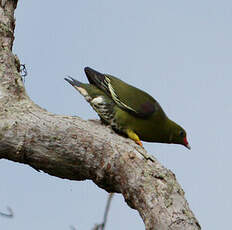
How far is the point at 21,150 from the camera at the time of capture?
3.89m

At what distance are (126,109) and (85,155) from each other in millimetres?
1339

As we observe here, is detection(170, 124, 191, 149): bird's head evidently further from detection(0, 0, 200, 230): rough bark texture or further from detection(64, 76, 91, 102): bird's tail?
detection(0, 0, 200, 230): rough bark texture

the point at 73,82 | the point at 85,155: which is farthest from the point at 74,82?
the point at 85,155

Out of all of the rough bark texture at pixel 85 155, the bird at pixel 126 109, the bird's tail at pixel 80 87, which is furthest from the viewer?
the bird's tail at pixel 80 87

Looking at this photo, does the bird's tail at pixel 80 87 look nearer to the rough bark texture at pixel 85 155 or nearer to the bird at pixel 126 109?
Answer: the bird at pixel 126 109

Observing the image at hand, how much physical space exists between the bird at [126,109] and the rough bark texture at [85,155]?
852 millimetres

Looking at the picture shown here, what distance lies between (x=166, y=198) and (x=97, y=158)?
0.71 meters

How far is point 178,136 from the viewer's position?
5.66 m

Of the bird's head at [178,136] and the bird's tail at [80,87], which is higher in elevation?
the bird's tail at [80,87]

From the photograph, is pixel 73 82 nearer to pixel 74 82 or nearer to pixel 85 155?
pixel 74 82

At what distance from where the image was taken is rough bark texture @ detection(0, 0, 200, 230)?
349cm

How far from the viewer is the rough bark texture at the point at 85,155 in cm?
349

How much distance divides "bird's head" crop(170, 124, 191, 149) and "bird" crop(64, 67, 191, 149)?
1cm

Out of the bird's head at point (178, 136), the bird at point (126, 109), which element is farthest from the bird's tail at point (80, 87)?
the bird's head at point (178, 136)
